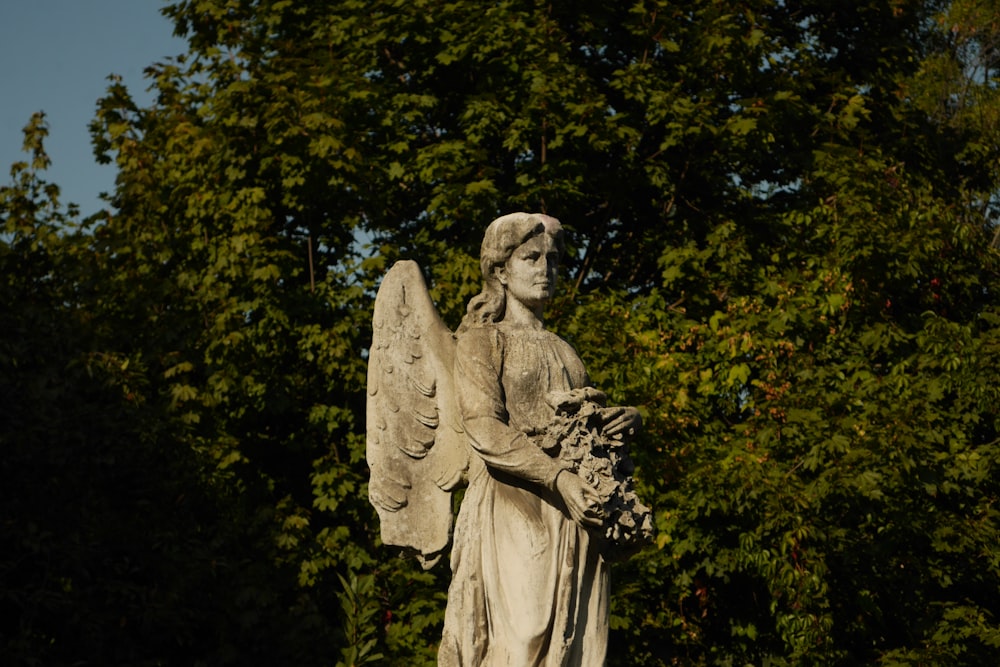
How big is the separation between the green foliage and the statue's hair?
7.35m

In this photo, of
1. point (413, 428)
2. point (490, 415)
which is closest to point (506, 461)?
point (490, 415)

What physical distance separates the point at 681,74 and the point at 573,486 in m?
12.1

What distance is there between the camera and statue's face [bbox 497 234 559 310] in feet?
26.1

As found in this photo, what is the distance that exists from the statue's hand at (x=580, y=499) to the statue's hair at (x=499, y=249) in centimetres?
96

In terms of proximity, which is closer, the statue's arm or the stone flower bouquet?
the stone flower bouquet

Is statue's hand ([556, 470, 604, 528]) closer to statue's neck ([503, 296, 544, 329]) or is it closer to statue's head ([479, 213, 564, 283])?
statue's neck ([503, 296, 544, 329])

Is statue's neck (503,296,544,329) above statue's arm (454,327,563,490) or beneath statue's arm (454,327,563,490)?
above

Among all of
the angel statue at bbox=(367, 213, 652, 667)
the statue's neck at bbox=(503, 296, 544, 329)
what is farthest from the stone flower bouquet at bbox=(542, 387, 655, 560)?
the statue's neck at bbox=(503, 296, 544, 329)

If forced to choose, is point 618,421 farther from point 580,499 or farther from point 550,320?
→ point 550,320

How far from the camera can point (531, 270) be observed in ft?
26.1

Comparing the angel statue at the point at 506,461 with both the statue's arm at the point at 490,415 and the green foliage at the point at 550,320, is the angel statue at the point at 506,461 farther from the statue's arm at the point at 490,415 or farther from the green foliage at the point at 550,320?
the green foliage at the point at 550,320

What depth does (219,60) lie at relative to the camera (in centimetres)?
1950

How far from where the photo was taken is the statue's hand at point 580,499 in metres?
7.27

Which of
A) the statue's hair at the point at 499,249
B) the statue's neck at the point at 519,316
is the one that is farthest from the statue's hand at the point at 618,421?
the statue's hair at the point at 499,249
